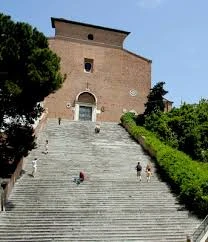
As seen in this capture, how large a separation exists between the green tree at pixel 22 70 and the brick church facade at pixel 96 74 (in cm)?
1593

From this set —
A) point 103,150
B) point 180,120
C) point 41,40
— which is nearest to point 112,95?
point 180,120

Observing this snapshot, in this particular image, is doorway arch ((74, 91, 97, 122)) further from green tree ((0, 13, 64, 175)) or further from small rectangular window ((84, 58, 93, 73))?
green tree ((0, 13, 64, 175))

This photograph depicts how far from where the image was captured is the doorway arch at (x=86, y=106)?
1503 inches

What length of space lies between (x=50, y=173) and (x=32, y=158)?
7.21 feet

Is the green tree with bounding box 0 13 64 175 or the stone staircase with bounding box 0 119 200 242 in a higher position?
the green tree with bounding box 0 13 64 175

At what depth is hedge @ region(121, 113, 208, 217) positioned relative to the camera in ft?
68.4

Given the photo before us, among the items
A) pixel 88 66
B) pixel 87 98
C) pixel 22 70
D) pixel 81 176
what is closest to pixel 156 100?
pixel 87 98

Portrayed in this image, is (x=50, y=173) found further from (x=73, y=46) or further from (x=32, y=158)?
(x=73, y=46)

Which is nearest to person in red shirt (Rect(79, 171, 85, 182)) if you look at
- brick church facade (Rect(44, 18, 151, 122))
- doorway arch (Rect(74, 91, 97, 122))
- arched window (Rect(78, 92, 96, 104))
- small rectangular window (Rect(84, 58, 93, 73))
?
brick church facade (Rect(44, 18, 151, 122))

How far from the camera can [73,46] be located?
39.1m

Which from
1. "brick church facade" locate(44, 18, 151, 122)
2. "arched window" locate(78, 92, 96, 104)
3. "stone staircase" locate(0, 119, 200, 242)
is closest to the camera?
"stone staircase" locate(0, 119, 200, 242)

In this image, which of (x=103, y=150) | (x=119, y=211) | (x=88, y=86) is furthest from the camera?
(x=88, y=86)

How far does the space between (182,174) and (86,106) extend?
16597mm

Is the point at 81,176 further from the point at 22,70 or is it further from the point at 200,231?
the point at 200,231
